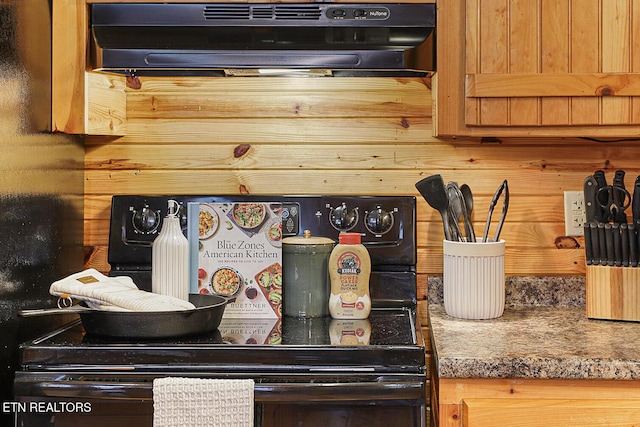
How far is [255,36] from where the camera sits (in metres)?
1.83

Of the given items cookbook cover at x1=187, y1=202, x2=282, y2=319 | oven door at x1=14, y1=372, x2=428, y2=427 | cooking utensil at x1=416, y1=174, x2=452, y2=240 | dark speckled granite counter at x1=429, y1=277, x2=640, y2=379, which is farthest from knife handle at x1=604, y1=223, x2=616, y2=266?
cookbook cover at x1=187, y1=202, x2=282, y2=319

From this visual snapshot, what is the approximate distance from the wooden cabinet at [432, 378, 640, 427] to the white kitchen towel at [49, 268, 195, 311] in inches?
23.5

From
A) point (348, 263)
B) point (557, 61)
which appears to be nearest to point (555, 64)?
point (557, 61)

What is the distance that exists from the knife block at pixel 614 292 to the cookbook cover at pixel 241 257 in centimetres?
76

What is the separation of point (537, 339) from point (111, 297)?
0.92 metres

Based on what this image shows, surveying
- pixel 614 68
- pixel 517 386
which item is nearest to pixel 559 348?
pixel 517 386

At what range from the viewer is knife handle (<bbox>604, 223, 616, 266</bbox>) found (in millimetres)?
1870

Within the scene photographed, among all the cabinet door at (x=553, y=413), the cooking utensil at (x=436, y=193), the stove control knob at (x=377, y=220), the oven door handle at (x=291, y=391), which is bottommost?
the cabinet door at (x=553, y=413)

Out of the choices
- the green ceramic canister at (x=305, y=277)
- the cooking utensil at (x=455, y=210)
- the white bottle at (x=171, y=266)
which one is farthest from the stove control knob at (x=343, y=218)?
the white bottle at (x=171, y=266)

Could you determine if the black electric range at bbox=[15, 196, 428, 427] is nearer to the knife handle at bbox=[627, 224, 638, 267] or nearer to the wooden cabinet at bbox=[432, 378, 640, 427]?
the wooden cabinet at bbox=[432, 378, 640, 427]

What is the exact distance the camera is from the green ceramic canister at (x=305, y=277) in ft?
6.35

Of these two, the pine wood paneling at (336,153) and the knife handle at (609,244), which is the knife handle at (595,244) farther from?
the pine wood paneling at (336,153)

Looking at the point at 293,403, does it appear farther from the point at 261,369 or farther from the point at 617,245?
the point at 617,245

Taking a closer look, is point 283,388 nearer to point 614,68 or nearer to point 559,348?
point 559,348
